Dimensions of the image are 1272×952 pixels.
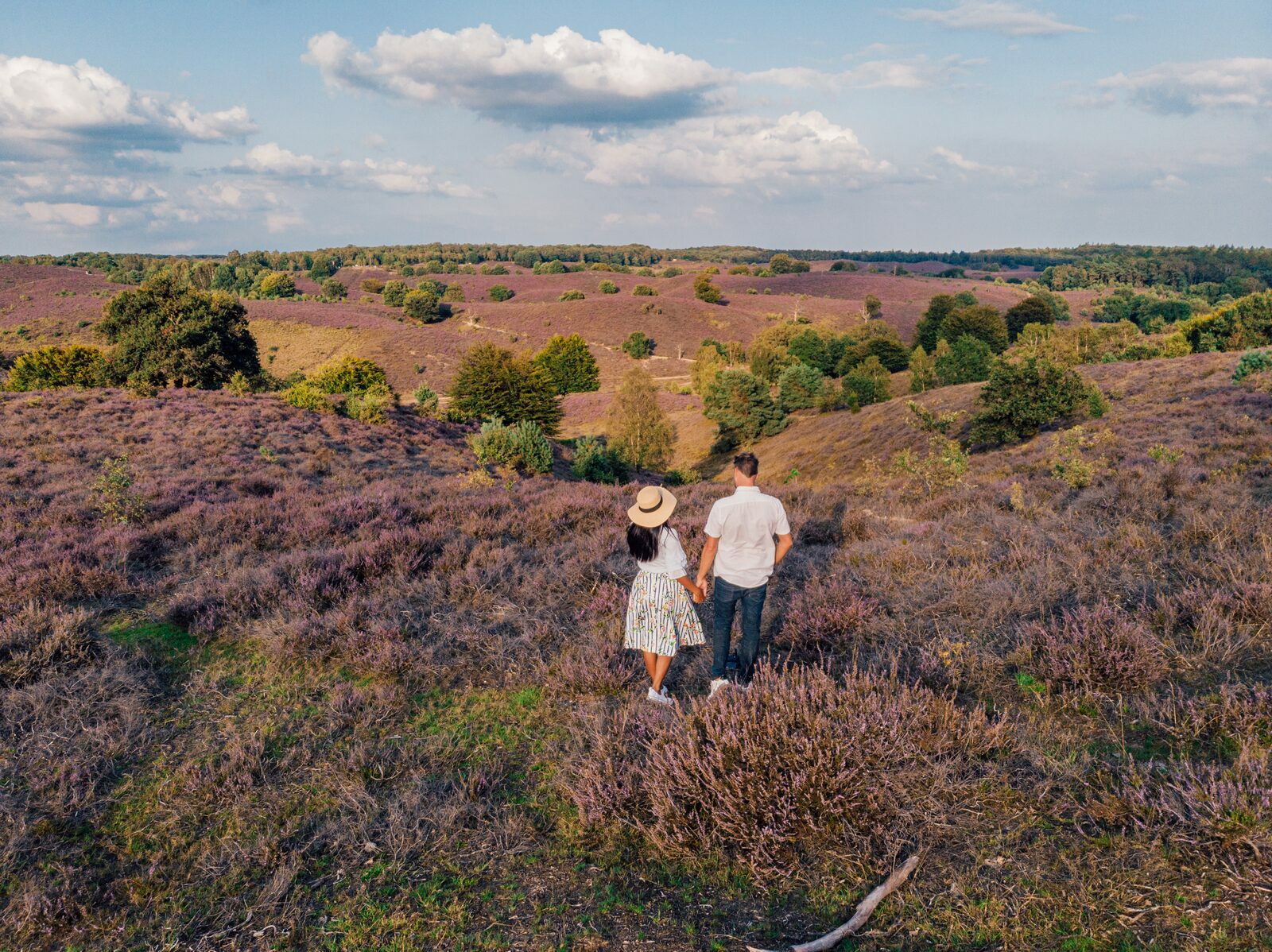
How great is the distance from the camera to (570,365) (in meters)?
62.5

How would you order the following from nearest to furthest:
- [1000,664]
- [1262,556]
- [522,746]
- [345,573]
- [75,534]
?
[522,746], [1000,664], [1262,556], [345,573], [75,534]

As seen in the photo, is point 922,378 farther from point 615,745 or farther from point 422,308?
point 422,308

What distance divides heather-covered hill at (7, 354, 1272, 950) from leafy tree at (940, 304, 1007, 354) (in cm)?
6289

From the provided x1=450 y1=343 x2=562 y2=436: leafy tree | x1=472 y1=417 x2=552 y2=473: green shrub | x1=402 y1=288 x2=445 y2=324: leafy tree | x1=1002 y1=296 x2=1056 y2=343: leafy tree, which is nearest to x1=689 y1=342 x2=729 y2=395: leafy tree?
x1=450 y1=343 x2=562 y2=436: leafy tree

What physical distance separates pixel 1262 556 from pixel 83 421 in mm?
25868

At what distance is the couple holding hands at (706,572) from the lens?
4.95 metres

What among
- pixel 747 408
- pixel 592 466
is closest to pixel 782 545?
pixel 592 466

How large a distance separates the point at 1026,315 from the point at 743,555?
80.0 meters

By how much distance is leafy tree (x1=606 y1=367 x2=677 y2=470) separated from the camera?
35.8m

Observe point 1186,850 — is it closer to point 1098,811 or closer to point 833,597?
point 1098,811

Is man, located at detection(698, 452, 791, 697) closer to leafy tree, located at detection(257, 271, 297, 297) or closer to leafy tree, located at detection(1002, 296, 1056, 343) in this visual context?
leafy tree, located at detection(1002, 296, 1056, 343)

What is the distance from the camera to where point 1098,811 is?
132 inches

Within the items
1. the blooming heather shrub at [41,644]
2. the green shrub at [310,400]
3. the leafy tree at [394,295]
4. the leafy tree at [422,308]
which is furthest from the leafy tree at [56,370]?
the leafy tree at [394,295]

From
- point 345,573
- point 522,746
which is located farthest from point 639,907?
point 345,573
